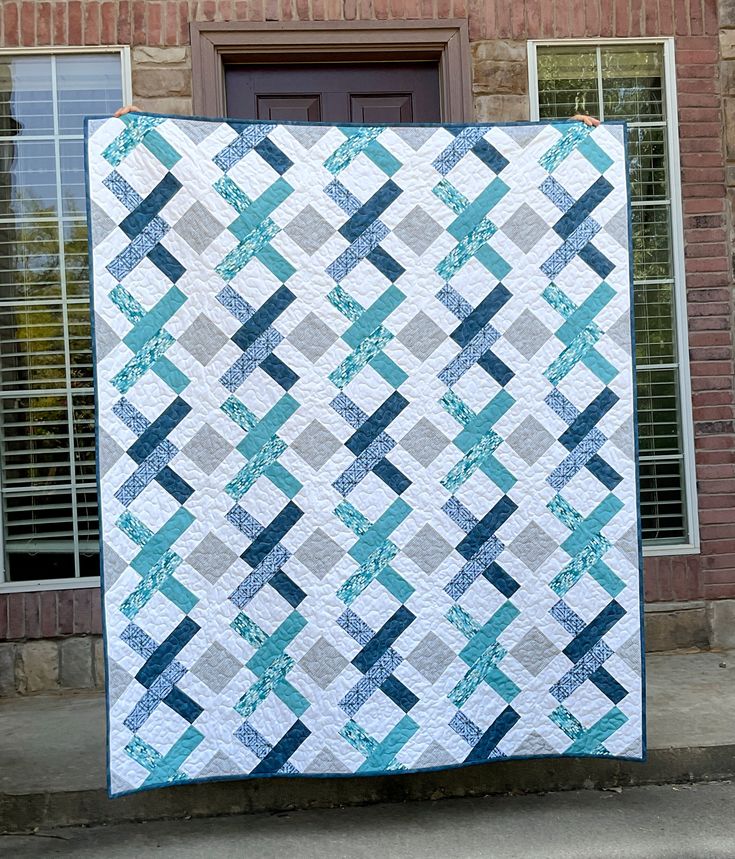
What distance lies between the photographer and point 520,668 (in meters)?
3.21

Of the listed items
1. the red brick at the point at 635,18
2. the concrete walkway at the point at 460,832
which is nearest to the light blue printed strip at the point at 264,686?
the concrete walkway at the point at 460,832

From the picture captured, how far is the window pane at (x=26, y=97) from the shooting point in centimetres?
457

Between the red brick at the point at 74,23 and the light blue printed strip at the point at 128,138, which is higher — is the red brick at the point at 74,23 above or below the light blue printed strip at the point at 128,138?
above

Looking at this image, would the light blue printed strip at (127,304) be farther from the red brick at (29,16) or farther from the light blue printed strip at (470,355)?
the red brick at (29,16)

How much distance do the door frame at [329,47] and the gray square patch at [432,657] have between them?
8.39ft

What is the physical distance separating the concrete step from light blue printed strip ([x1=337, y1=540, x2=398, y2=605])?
71 centimetres

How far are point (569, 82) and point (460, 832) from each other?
3369 millimetres

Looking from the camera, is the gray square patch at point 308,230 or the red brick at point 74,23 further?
the red brick at point 74,23

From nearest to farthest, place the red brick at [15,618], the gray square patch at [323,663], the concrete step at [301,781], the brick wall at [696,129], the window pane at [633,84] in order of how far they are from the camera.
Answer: the gray square patch at [323,663] < the concrete step at [301,781] < the red brick at [15,618] < the brick wall at [696,129] < the window pane at [633,84]

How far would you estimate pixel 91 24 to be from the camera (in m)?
4.55

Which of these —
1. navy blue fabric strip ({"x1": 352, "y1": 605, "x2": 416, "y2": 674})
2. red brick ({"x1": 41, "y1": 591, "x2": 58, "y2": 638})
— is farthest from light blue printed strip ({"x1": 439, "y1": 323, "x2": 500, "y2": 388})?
red brick ({"x1": 41, "y1": 591, "x2": 58, "y2": 638})

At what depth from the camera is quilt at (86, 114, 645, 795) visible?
3.07m

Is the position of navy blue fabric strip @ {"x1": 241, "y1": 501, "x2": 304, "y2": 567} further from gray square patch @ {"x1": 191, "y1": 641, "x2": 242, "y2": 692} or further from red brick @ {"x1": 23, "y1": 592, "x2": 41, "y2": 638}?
red brick @ {"x1": 23, "y1": 592, "x2": 41, "y2": 638}

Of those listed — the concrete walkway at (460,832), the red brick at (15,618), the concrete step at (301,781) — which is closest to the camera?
the concrete walkway at (460,832)
